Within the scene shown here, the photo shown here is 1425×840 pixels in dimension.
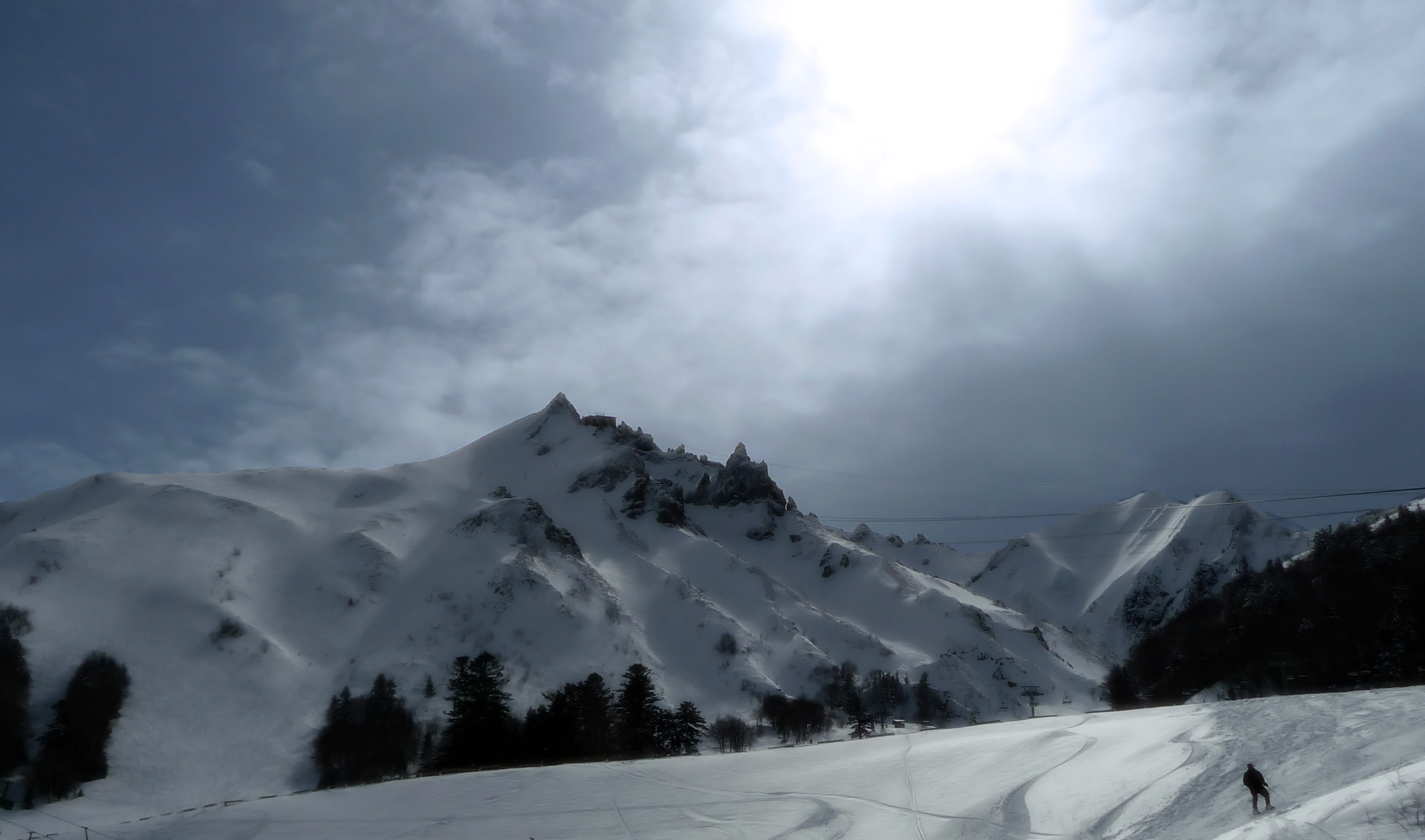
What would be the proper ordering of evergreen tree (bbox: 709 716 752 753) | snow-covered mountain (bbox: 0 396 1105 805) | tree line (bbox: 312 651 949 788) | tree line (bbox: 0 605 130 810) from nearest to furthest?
tree line (bbox: 312 651 949 788) < tree line (bbox: 0 605 130 810) < evergreen tree (bbox: 709 716 752 753) < snow-covered mountain (bbox: 0 396 1105 805)

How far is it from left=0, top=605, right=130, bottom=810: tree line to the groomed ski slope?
3231cm

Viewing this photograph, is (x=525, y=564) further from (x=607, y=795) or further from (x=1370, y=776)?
(x=1370, y=776)

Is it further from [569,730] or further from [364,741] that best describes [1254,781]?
[364,741]

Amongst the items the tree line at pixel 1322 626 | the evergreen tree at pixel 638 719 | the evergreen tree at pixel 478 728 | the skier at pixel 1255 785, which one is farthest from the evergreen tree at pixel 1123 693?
the skier at pixel 1255 785

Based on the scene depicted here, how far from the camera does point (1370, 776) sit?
21156 mm

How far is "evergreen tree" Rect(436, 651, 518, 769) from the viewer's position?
72312mm

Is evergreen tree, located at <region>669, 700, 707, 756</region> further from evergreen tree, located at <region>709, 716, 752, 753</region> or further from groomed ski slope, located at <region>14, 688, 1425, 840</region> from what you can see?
groomed ski slope, located at <region>14, 688, 1425, 840</region>

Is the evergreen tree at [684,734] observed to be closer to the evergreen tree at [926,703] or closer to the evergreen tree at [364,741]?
the evergreen tree at [364,741]

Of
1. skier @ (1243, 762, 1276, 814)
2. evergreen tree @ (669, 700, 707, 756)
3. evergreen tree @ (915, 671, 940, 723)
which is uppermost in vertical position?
skier @ (1243, 762, 1276, 814)

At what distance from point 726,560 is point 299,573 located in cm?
8021

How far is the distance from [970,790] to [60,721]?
92.9m

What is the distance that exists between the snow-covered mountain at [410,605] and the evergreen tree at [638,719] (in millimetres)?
30216

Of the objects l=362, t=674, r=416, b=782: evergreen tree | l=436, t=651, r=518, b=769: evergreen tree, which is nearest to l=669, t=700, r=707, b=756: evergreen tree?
l=436, t=651, r=518, b=769: evergreen tree

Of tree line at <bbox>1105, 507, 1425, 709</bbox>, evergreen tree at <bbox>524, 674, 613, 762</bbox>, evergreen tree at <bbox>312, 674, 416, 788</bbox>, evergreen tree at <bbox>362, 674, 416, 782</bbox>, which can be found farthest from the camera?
evergreen tree at <bbox>312, 674, 416, 788</bbox>
